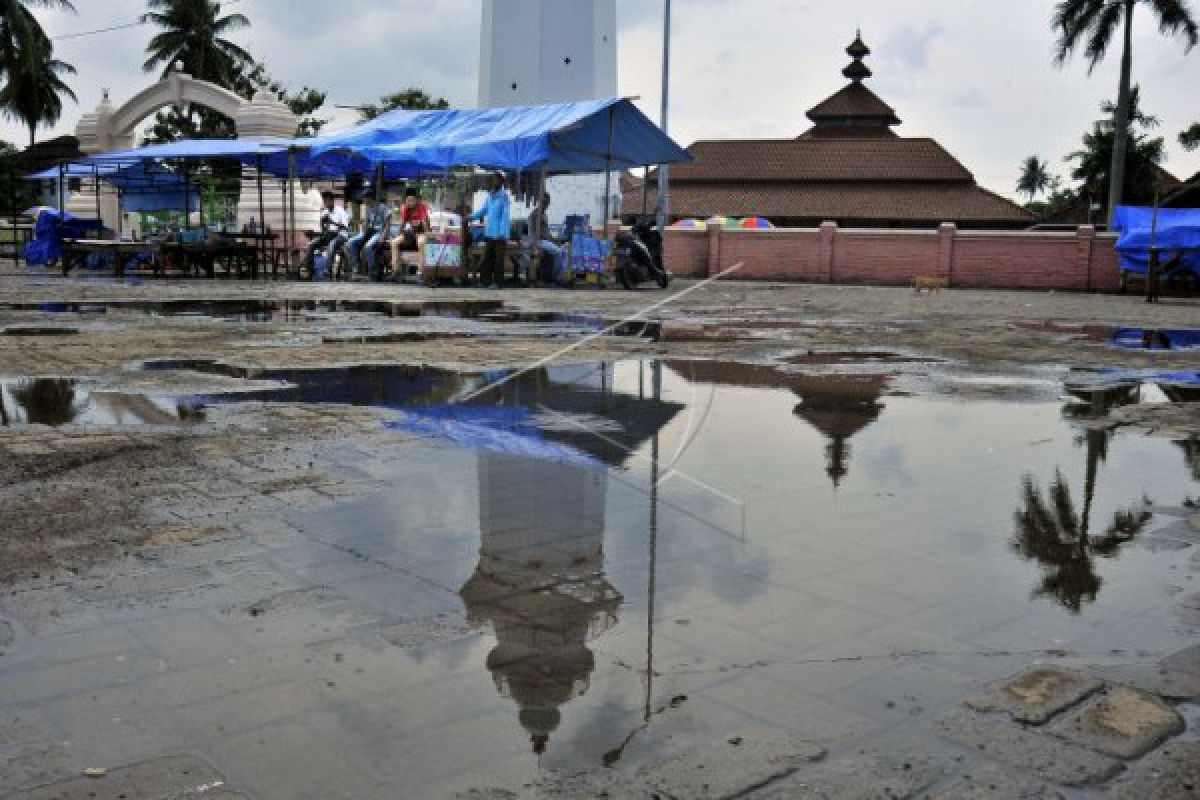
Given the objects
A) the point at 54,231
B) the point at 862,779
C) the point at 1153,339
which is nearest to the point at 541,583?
the point at 862,779

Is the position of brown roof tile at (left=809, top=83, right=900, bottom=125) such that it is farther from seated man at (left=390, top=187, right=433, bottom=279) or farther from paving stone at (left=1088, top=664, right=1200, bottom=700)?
paving stone at (left=1088, top=664, right=1200, bottom=700)

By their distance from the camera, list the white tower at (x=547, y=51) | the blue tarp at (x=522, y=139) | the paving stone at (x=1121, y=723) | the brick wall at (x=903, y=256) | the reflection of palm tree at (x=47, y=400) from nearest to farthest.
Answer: the paving stone at (x=1121, y=723) < the reflection of palm tree at (x=47, y=400) < the blue tarp at (x=522, y=139) < the brick wall at (x=903, y=256) < the white tower at (x=547, y=51)

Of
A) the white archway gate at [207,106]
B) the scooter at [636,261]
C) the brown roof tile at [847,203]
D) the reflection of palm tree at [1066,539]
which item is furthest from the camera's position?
the brown roof tile at [847,203]

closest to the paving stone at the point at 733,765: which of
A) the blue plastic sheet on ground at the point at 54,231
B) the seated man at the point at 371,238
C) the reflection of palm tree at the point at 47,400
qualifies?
the reflection of palm tree at the point at 47,400

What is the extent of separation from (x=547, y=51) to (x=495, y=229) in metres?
14.8

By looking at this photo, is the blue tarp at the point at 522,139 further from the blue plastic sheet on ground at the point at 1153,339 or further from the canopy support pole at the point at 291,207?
the blue plastic sheet on ground at the point at 1153,339

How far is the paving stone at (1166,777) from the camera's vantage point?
7.93ft

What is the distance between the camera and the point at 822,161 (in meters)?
45.6

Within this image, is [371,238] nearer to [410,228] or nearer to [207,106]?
[410,228]

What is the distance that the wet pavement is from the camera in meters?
2.55

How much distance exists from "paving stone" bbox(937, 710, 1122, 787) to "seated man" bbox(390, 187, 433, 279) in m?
21.3

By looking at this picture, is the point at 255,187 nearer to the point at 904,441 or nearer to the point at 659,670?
the point at 904,441

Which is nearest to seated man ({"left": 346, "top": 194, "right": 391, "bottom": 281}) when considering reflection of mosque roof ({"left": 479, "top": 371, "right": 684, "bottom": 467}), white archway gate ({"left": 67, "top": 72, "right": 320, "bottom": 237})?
white archway gate ({"left": 67, "top": 72, "right": 320, "bottom": 237})

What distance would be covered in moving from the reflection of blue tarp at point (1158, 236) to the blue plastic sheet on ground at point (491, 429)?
72.1 feet
